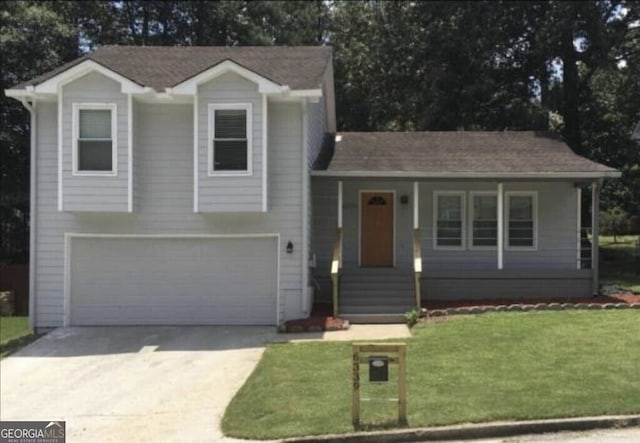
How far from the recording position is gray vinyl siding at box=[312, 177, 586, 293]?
18.5 metres

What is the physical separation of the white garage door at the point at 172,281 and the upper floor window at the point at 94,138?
1772mm

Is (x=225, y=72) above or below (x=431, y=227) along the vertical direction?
above

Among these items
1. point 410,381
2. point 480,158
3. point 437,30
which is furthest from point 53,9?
point 410,381

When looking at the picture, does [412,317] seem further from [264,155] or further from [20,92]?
[20,92]

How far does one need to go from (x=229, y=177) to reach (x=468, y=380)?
25.7 feet

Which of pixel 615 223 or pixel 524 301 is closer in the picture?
pixel 524 301

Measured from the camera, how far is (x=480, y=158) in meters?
18.5

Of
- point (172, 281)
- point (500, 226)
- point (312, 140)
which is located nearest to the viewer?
point (172, 281)

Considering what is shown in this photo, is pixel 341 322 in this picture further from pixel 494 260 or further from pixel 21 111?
pixel 21 111

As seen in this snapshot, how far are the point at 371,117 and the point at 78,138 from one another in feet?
52.8

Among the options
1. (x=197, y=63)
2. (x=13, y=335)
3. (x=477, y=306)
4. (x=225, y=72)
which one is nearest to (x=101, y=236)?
(x=13, y=335)

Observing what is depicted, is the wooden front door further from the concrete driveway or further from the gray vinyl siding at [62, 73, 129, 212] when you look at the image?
the gray vinyl siding at [62, 73, 129, 212]
